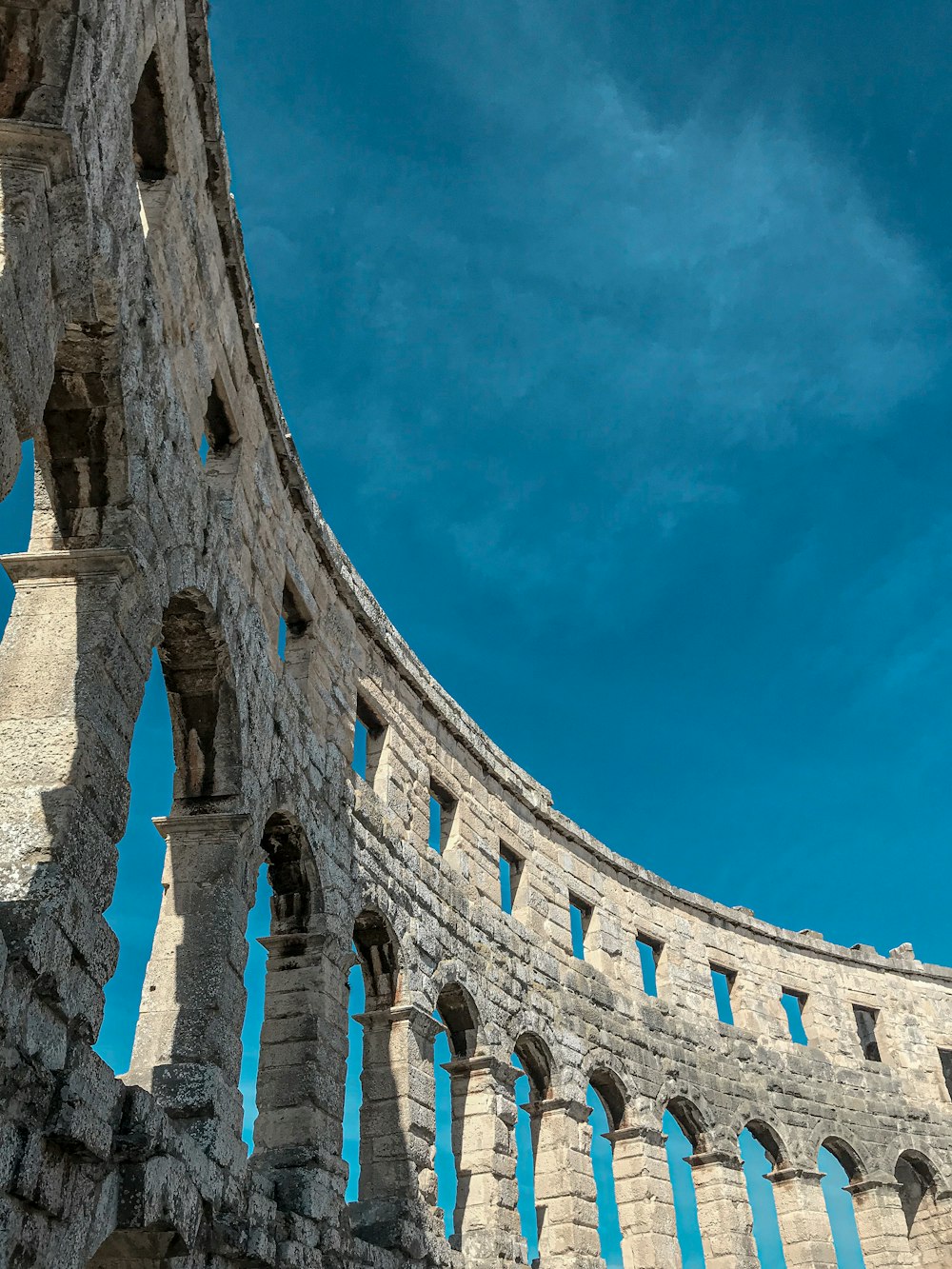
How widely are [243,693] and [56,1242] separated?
155 inches

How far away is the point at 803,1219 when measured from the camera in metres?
15.7

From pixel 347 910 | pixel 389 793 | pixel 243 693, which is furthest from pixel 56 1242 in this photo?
pixel 389 793

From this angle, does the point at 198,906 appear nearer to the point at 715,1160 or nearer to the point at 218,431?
the point at 218,431

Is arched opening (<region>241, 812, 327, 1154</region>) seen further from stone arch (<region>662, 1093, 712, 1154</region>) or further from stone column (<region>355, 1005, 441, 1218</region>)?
stone arch (<region>662, 1093, 712, 1154</region>)

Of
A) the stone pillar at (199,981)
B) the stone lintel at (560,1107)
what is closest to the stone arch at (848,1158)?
the stone lintel at (560,1107)

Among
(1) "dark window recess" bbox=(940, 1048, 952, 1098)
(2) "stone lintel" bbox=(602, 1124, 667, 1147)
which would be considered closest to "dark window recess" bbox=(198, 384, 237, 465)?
(2) "stone lintel" bbox=(602, 1124, 667, 1147)

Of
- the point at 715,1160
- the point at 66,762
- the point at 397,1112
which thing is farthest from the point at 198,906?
the point at 715,1160

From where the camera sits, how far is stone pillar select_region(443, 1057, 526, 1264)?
10.0 meters

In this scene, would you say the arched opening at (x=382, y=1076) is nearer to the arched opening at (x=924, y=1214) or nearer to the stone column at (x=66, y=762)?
the stone column at (x=66, y=762)

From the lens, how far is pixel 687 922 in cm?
1756

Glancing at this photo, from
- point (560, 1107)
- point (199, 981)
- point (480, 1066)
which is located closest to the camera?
point (199, 981)

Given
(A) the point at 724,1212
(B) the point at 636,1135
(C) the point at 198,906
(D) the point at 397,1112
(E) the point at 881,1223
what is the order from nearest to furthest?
1. (C) the point at 198,906
2. (D) the point at 397,1112
3. (B) the point at 636,1135
4. (A) the point at 724,1212
5. (E) the point at 881,1223

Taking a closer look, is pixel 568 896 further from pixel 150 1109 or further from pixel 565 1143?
pixel 150 1109

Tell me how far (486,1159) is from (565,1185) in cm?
177
